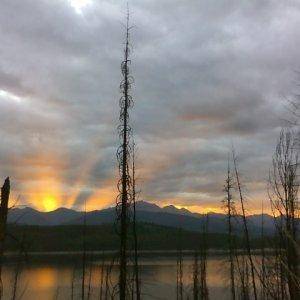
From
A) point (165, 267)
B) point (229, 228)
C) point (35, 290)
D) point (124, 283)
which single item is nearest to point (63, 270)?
point (165, 267)

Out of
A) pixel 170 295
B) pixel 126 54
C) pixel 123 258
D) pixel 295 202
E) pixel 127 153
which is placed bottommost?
pixel 170 295

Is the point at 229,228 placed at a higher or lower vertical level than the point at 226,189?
lower

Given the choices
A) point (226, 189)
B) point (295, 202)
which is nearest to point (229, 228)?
point (226, 189)

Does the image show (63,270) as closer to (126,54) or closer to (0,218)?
(126,54)

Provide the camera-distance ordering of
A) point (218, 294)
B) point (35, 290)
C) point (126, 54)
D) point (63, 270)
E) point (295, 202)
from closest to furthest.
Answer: point (295, 202), point (126, 54), point (218, 294), point (35, 290), point (63, 270)

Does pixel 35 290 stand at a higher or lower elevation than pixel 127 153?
lower

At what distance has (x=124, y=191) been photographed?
848 inches

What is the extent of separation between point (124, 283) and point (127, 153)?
18.9 ft

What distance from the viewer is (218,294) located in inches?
3115

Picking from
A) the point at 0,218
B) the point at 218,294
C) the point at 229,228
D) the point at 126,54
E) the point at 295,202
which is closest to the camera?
the point at 0,218

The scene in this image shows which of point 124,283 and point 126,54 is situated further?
point 126,54

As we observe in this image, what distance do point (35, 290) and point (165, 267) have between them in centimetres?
5873

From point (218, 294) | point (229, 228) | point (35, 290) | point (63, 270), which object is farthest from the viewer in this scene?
point (63, 270)

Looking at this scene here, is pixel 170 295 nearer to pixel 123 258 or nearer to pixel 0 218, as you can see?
pixel 123 258
